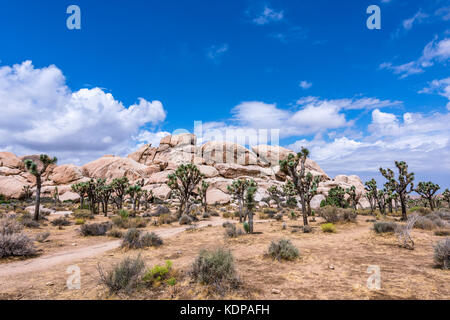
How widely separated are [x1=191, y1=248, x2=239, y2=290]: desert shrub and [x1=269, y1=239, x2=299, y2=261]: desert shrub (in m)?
3.15

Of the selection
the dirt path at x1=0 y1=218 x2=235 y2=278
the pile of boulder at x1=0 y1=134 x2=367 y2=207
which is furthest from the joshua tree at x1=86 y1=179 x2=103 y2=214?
the pile of boulder at x1=0 y1=134 x2=367 y2=207

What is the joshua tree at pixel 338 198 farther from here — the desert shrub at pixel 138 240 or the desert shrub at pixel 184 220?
the desert shrub at pixel 138 240

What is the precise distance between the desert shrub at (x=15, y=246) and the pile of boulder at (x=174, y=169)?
146 ft

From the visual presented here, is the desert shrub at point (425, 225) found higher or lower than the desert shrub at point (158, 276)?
lower

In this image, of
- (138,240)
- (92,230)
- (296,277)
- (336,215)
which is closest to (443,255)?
(296,277)

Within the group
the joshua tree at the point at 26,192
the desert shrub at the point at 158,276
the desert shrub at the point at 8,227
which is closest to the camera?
the desert shrub at the point at 158,276

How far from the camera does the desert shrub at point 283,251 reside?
340 inches

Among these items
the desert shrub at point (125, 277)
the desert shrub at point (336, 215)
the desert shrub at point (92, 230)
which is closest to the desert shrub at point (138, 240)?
the desert shrub at point (125, 277)

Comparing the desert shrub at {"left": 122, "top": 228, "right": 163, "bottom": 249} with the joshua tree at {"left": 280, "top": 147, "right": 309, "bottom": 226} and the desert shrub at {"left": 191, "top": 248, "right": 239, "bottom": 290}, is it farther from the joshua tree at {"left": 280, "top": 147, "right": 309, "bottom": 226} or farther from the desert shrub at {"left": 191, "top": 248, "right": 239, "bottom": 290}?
the joshua tree at {"left": 280, "top": 147, "right": 309, "bottom": 226}

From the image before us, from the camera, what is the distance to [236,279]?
588 cm
